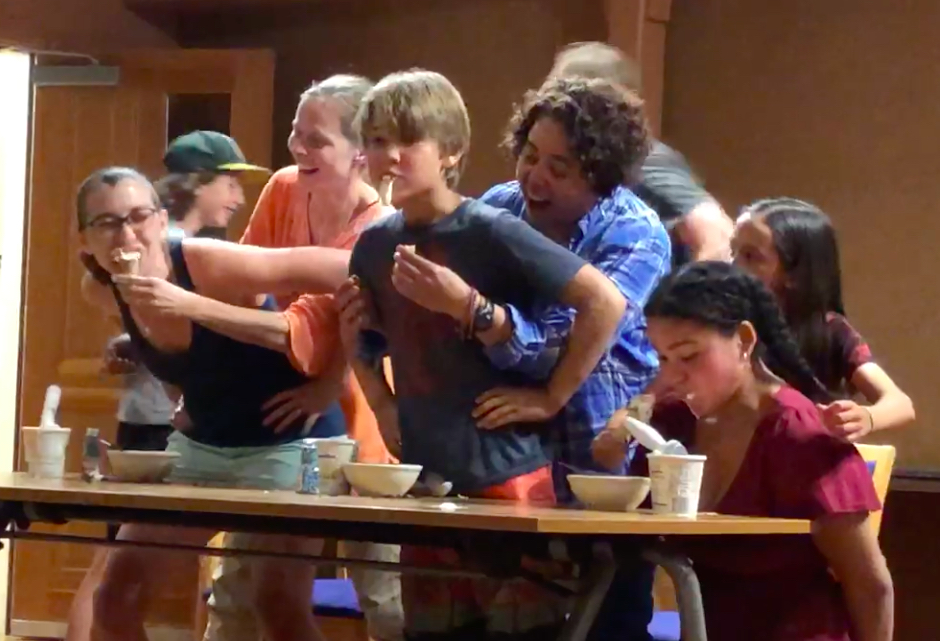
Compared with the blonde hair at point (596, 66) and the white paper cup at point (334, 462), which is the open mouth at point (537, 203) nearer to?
the blonde hair at point (596, 66)

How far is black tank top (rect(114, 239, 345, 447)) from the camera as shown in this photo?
250cm

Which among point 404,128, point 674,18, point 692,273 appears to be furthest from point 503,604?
point 674,18

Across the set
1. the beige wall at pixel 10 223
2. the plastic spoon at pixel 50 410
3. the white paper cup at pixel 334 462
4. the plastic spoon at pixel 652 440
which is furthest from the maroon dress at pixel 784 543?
the beige wall at pixel 10 223

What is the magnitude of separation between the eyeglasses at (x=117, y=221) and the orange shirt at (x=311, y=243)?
0.96ft

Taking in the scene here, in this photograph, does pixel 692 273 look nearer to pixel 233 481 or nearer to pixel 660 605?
pixel 233 481

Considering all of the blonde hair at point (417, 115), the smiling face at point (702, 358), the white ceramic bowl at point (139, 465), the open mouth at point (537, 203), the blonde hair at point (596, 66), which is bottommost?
the white ceramic bowl at point (139, 465)

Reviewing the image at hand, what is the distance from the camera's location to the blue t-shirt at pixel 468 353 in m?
2.10

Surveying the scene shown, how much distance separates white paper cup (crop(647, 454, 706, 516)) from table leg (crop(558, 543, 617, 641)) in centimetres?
13

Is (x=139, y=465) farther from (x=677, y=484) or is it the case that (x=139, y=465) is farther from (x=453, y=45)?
(x=453, y=45)

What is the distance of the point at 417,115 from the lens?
2145mm

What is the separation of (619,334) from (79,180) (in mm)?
3117

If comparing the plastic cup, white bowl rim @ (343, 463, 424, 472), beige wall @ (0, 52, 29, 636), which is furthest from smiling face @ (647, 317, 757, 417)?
beige wall @ (0, 52, 29, 636)

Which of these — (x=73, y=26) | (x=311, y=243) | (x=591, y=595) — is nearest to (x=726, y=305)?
(x=591, y=595)

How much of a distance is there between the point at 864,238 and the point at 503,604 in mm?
2517
